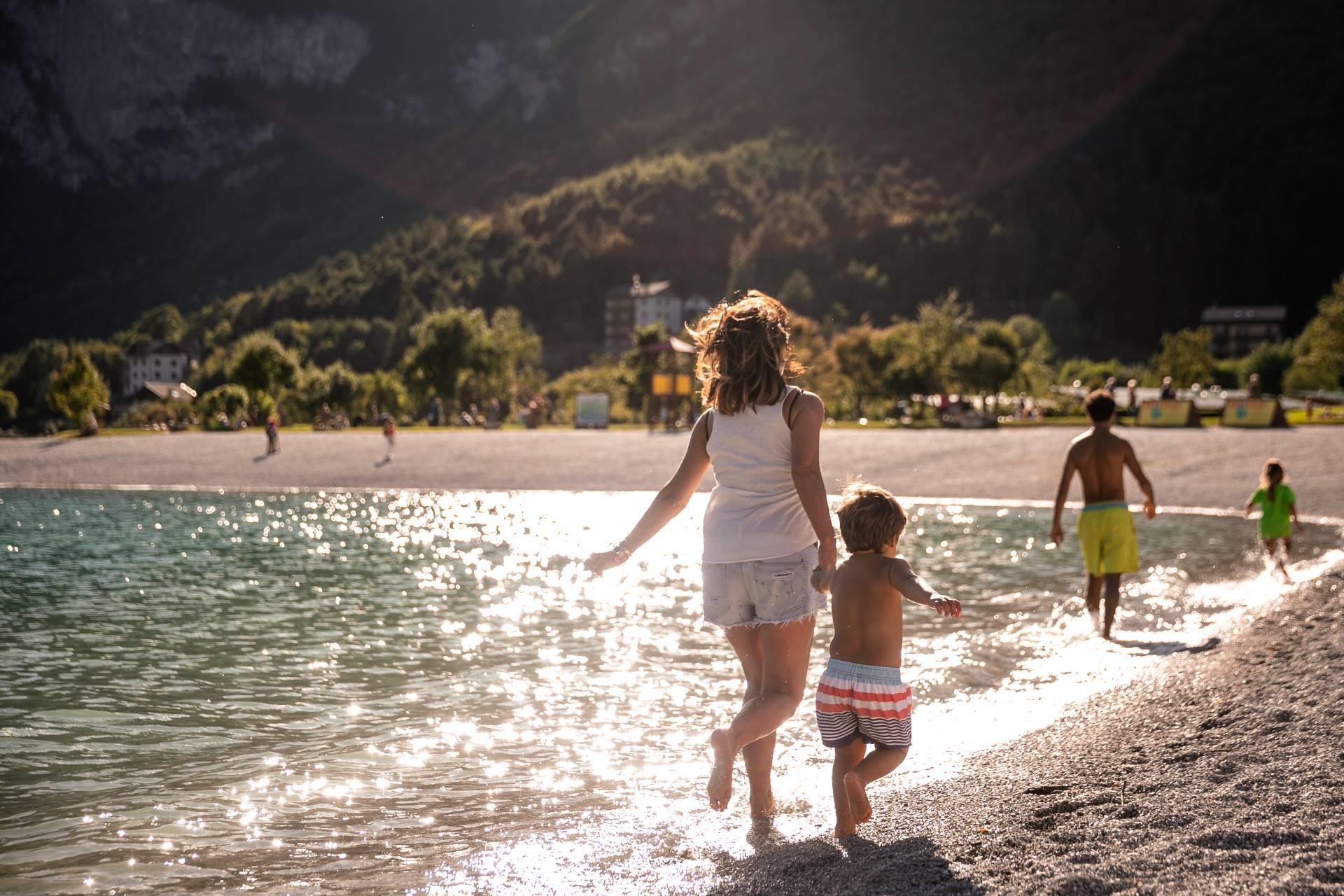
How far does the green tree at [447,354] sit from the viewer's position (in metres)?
75.1

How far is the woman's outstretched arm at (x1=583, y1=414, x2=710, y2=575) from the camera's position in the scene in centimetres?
477

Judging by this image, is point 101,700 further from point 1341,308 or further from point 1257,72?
point 1257,72

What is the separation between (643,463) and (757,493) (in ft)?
89.0

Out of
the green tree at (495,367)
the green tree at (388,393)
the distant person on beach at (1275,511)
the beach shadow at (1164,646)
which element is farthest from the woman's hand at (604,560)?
the green tree at (388,393)

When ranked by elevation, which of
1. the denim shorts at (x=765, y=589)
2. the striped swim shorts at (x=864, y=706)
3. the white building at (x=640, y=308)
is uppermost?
the white building at (x=640, y=308)

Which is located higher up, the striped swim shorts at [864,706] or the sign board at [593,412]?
the sign board at [593,412]

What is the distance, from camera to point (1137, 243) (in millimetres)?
170750

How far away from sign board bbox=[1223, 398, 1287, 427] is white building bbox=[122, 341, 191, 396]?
182m

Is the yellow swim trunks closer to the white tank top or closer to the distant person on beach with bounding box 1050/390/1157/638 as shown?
the distant person on beach with bounding box 1050/390/1157/638

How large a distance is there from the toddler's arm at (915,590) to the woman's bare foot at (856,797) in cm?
73

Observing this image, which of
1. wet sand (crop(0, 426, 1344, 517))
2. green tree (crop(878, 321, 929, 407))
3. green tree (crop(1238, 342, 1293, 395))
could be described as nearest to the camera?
wet sand (crop(0, 426, 1344, 517))

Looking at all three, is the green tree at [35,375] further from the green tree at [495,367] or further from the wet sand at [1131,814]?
the wet sand at [1131,814]

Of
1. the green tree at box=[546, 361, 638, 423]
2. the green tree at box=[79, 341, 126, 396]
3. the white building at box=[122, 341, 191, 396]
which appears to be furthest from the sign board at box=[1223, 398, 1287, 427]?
the green tree at box=[79, 341, 126, 396]

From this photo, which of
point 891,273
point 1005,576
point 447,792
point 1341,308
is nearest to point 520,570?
point 1005,576
